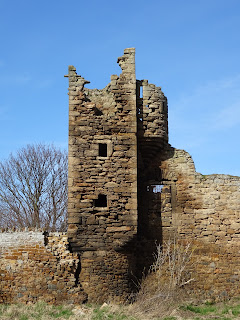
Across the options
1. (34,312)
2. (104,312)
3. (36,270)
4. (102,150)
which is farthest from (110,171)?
(34,312)

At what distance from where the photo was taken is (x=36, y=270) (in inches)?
606

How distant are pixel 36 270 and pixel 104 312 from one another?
2.66 metres

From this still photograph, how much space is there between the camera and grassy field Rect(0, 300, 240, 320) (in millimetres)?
13703

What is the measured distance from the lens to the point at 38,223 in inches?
1030

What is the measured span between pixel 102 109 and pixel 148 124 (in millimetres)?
1629

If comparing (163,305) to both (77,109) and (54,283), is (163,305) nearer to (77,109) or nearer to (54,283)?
(54,283)

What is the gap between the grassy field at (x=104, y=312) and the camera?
13.7 meters

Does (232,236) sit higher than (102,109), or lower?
lower

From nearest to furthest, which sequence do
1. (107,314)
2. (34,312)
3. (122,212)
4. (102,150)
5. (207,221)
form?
(107,314) < (34,312) < (122,212) < (102,150) < (207,221)

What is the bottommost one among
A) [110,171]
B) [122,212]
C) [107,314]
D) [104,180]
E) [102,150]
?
[107,314]

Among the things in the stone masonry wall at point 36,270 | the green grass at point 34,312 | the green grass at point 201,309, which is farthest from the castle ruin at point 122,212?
the green grass at point 201,309

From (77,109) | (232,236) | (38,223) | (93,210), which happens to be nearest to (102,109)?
(77,109)

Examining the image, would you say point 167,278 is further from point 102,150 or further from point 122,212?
point 102,150

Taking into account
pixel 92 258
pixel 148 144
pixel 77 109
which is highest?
pixel 77 109
